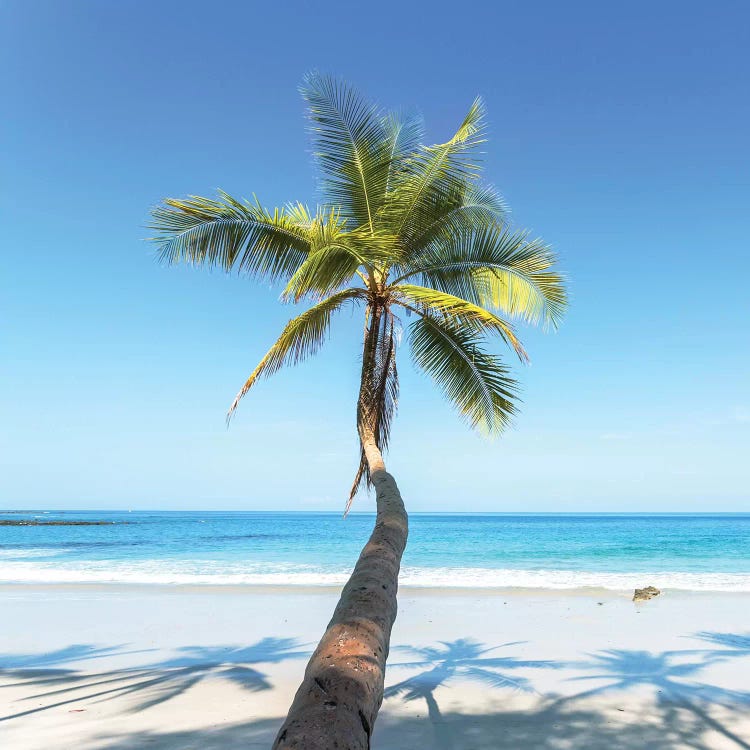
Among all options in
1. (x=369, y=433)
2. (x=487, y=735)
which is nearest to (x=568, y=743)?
(x=487, y=735)

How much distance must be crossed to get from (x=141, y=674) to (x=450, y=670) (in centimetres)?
398

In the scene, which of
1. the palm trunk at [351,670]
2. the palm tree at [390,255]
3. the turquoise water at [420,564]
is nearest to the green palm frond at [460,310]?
the palm tree at [390,255]

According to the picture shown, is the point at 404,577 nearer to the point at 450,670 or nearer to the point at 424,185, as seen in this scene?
the point at 450,670

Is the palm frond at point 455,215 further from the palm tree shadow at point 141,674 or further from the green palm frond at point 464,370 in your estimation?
the palm tree shadow at point 141,674

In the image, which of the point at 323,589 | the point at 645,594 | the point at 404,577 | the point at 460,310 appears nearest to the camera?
the point at 460,310

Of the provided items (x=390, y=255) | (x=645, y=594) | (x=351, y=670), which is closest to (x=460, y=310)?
(x=390, y=255)

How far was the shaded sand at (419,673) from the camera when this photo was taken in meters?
5.64

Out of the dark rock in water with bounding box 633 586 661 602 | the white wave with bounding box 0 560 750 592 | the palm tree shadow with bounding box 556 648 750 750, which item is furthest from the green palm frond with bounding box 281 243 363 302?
the white wave with bounding box 0 560 750 592

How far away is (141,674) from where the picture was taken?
783 cm

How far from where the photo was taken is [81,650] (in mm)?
9234

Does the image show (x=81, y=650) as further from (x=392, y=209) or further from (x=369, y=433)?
(x=392, y=209)

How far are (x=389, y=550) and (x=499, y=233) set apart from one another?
5.08 meters

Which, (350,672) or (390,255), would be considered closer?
(350,672)

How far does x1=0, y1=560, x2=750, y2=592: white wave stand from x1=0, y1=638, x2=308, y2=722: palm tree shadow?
8513mm
